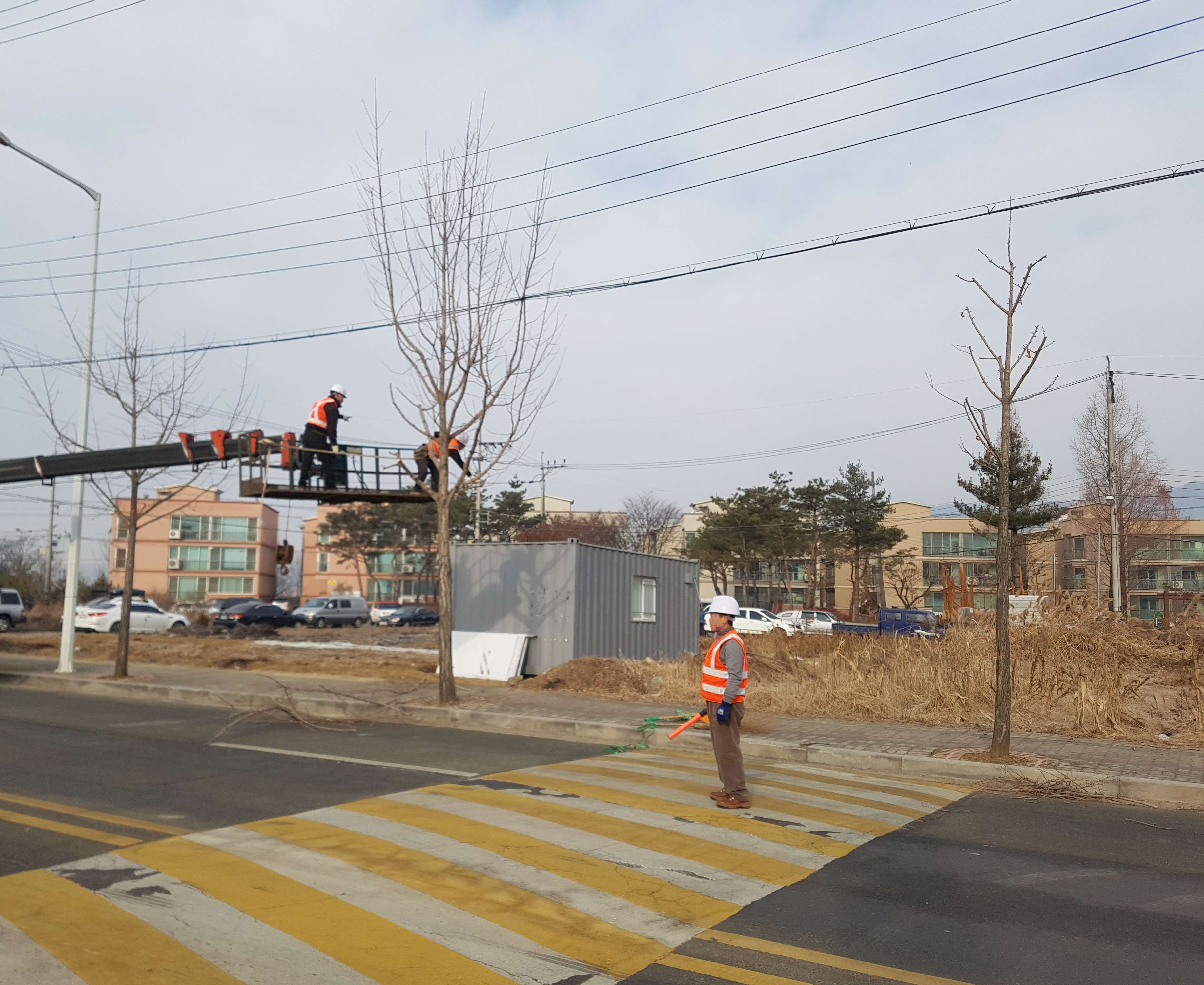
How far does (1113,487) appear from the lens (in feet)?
151

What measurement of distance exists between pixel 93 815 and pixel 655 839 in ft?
13.8

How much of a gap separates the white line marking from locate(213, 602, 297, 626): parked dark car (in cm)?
3296

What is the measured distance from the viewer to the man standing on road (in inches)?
299

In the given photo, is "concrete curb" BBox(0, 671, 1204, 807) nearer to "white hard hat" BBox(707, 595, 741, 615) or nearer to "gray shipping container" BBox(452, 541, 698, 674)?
"white hard hat" BBox(707, 595, 741, 615)

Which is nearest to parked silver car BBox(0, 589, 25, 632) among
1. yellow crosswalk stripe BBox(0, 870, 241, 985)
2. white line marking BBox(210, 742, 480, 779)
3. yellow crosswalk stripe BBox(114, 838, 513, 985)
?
white line marking BBox(210, 742, 480, 779)

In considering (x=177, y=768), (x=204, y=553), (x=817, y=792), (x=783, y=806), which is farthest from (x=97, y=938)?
(x=204, y=553)

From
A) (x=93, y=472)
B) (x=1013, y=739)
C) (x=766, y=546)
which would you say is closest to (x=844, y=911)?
(x=1013, y=739)

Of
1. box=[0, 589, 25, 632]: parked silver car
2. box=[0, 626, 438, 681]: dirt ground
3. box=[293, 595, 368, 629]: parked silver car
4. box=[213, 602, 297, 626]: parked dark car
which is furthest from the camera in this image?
box=[293, 595, 368, 629]: parked silver car

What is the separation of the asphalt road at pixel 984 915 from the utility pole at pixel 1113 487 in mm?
35687

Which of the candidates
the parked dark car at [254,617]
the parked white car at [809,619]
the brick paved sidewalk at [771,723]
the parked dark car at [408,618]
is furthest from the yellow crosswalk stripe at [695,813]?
the parked dark car at [408,618]

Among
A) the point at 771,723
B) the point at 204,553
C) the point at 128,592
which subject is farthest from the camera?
the point at 204,553

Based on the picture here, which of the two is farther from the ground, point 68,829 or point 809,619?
point 68,829

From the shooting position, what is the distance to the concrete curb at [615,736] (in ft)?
29.4

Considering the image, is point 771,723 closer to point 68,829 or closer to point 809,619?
point 68,829
